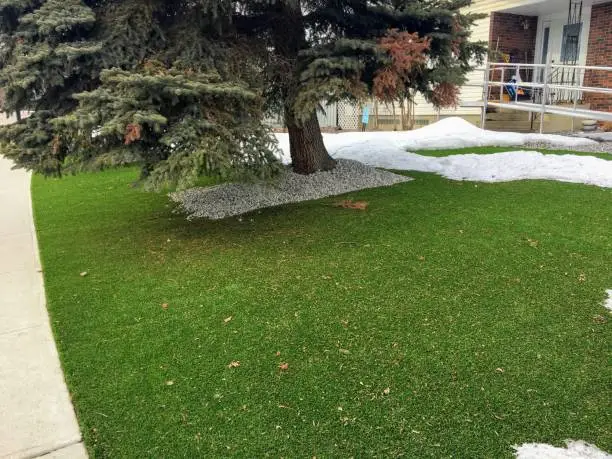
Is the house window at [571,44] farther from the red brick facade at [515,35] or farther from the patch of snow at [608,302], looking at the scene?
the patch of snow at [608,302]

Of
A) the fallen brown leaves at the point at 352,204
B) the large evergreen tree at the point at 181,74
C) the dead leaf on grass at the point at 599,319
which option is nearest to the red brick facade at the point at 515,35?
the large evergreen tree at the point at 181,74

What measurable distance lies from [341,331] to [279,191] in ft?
12.8

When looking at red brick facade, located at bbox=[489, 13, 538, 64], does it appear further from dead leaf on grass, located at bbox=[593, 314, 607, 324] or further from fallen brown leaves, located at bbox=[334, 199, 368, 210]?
dead leaf on grass, located at bbox=[593, 314, 607, 324]

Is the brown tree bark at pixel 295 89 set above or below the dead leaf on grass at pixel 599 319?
above

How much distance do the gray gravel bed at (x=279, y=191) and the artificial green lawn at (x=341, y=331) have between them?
23.6 inches

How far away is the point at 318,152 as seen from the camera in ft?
25.2

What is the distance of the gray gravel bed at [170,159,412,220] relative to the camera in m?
6.79

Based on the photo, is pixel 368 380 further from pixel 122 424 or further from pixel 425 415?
pixel 122 424

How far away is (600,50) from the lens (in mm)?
12344

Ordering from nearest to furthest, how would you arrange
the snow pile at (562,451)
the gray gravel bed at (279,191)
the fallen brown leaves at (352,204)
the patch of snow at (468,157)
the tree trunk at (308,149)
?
1. the snow pile at (562,451)
2. the fallen brown leaves at (352,204)
3. the gray gravel bed at (279,191)
4. the tree trunk at (308,149)
5. the patch of snow at (468,157)

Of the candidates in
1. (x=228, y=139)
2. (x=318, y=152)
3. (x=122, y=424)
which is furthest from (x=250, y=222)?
(x=122, y=424)

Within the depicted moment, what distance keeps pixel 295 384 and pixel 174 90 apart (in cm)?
271

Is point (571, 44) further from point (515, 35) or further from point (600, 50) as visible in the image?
point (515, 35)

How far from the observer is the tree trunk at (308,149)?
744cm
